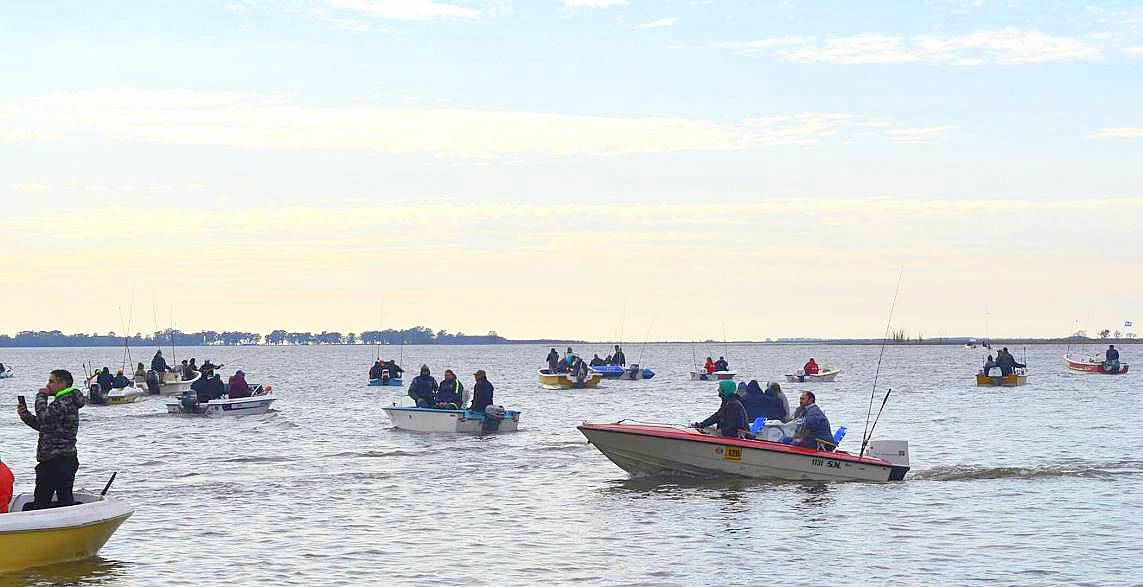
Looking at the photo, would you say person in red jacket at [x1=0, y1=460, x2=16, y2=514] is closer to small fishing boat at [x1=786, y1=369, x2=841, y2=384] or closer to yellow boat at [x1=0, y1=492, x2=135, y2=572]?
yellow boat at [x1=0, y1=492, x2=135, y2=572]

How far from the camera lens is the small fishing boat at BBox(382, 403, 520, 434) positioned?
35.4 m

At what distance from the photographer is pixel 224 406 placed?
45.2 metres

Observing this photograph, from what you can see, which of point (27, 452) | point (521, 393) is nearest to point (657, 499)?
point (27, 452)

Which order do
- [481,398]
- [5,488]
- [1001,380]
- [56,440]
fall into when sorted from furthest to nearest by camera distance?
[1001,380], [481,398], [56,440], [5,488]

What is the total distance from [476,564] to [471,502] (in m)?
5.83

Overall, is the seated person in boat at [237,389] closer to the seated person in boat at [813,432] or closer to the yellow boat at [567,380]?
the seated person in boat at [813,432]

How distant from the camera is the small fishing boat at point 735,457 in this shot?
2364cm

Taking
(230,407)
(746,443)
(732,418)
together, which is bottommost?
(230,407)

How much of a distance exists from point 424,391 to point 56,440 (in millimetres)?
21877

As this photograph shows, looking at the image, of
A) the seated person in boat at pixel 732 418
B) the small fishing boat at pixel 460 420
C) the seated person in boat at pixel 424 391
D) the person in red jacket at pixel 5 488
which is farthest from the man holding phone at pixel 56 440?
the seated person in boat at pixel 424 391

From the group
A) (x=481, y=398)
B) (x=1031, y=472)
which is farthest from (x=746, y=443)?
(x=481, y=398)

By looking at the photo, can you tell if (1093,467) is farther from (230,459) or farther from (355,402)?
(355,402)

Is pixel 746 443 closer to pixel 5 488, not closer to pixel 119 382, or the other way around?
pixel 5 488

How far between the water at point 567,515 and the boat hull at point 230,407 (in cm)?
615
